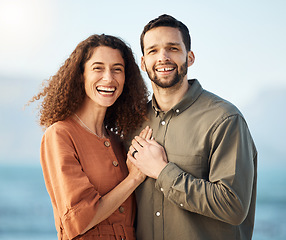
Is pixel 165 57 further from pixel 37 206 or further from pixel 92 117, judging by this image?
pixel 37 206

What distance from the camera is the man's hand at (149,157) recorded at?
207 centimetres

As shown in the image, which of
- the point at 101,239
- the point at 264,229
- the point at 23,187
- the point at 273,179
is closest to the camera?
the point at 101,239

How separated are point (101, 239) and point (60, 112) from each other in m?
0.73

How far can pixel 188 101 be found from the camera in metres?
2.18

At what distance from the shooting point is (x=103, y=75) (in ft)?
7.34

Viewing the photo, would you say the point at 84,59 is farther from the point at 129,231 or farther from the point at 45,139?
the point at 129,231

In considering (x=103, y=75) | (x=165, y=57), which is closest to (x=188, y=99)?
(x=165, y=57)

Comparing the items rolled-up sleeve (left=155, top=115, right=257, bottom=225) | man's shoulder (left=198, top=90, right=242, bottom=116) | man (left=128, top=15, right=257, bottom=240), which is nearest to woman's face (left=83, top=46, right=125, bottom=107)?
man (left=128, top=15, right=257, bottom=240)

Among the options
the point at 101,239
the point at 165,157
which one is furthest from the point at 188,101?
the point at 101,239

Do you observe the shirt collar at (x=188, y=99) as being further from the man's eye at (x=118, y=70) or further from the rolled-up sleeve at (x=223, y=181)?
the man's eye at (x=118, y=70)

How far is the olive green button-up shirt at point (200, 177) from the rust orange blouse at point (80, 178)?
15 cm

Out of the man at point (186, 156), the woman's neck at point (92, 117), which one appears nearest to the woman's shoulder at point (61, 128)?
the woman's neck at point (92, 117)

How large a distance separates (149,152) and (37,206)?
9229 millimetres

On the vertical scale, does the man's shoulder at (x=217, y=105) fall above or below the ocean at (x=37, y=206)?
above
